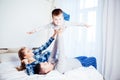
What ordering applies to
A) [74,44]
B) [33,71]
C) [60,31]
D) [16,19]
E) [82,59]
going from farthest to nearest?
[74,44], [16,19], [82,59], [60,31], [33,71]

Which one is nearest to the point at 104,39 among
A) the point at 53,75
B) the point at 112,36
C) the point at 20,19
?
the point at 112,36

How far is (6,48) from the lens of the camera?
7.08ft

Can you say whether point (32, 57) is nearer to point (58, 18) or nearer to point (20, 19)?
point (58, 18)

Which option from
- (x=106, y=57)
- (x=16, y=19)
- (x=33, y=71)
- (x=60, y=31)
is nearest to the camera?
(x=33, y=71)

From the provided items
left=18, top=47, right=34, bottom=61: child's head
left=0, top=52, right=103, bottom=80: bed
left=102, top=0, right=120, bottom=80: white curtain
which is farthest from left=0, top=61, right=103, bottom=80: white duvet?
left=102, top=0, right=120, bottom=80: white curtain

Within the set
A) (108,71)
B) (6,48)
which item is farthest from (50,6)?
(108,71)

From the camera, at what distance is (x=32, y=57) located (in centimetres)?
176

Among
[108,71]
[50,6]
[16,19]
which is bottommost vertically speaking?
[108,71]

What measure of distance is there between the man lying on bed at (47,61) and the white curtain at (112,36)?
47 cm

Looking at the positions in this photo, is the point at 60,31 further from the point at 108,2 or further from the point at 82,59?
the point at 108,2

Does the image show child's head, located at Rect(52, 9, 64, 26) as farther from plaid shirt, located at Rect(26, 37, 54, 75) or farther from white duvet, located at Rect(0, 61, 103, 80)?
white duvet, located at Rect(0, 61, 103, 80)

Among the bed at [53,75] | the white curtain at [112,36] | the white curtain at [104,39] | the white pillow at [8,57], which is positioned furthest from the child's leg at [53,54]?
the white curtain at [112,36]

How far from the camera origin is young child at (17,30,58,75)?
64.3 inches

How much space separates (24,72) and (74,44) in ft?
3.13
